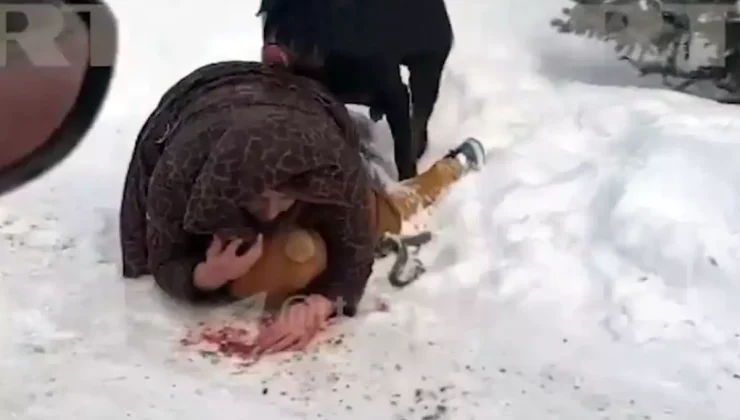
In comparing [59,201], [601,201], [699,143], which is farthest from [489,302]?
[59,201]

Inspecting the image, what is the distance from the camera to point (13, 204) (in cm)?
134

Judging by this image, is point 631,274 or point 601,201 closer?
point 631,274

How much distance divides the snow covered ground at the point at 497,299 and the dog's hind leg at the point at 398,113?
0.09m

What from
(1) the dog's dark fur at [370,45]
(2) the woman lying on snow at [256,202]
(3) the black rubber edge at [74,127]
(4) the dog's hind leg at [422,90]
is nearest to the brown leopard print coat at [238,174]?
(2) the woman lying on snow at [256,202]

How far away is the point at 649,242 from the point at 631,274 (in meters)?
0.06

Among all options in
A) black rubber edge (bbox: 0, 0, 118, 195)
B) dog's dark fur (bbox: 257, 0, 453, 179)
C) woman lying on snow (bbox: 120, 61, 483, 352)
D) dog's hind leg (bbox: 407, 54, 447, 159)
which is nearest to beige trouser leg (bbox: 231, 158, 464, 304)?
woman lying on snow (bbox: 120, 61, 483, 352)

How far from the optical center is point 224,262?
1066 millimetres

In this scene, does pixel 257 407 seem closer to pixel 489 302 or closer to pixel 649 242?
pixel 489 302

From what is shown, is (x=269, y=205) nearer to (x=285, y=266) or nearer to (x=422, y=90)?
(x=285, y=266)

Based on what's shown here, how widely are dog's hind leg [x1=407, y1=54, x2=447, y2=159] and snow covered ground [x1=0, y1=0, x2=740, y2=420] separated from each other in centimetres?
4

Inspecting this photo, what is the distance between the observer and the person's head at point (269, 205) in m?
1.04

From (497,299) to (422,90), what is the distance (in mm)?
470

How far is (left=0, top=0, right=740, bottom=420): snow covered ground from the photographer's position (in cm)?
95

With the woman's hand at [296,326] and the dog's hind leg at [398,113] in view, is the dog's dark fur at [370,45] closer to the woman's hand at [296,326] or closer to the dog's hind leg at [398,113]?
the dog's hind leg at [398,113]
